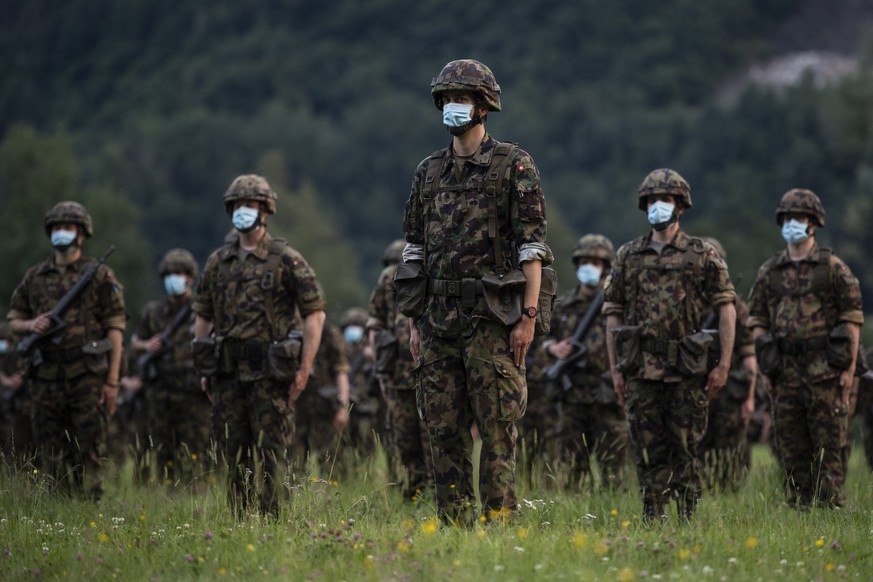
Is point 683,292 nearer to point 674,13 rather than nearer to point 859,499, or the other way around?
point 859,499

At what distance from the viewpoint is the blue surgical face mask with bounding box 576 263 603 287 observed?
532 inches

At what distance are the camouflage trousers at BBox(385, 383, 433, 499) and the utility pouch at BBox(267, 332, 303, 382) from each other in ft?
7.56

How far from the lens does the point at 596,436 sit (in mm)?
13023

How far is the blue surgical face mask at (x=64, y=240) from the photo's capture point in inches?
477

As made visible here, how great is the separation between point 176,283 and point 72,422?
11.1 ft

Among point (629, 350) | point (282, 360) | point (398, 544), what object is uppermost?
point (629, 350)

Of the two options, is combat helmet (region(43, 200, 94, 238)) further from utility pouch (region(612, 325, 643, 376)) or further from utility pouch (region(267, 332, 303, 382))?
utility pouch (region(612, 325, 643, 376))

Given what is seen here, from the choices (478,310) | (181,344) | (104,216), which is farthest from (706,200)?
(478,310)

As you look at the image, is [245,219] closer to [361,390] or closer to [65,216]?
[65,216]

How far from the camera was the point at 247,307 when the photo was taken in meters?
10.0

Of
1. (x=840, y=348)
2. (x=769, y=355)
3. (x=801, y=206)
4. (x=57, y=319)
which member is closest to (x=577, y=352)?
(x=769, y=355)

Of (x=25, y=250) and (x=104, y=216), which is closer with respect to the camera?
(x=25, y=250)

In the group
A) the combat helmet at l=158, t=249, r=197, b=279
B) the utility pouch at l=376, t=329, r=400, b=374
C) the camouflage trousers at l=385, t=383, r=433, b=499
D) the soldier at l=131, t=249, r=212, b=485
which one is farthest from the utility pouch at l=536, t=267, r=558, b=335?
the combat helmet at l=158, t=249, r=197, b=279

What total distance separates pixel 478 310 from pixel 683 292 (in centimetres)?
266
